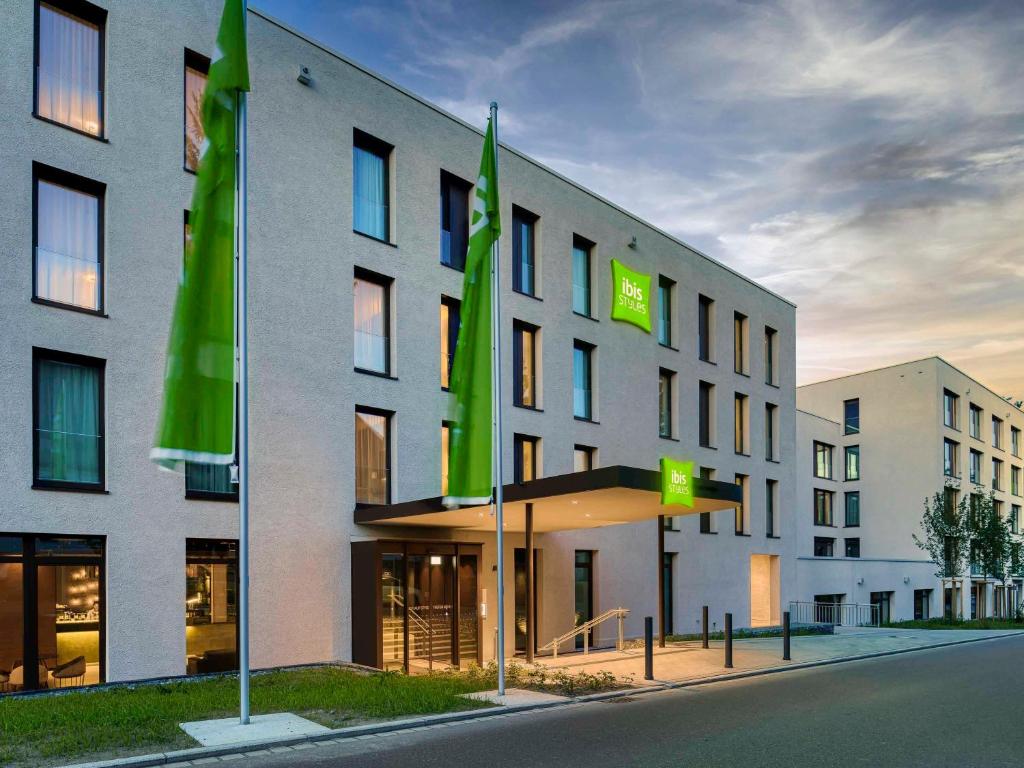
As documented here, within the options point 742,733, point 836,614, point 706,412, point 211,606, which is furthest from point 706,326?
point 742,733

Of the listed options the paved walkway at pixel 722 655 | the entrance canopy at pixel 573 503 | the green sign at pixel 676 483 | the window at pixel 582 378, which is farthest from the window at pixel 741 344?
the green sign at pixel 676 483

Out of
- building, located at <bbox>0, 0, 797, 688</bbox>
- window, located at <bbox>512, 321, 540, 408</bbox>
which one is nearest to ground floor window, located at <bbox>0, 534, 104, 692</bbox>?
building, located at <bbox>0, 0, 797, 688</bbox>

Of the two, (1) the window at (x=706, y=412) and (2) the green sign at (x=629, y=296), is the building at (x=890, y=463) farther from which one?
(2) the green sign at (x=629, y=296)

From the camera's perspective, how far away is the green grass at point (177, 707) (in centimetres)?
1066

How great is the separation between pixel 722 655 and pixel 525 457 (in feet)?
24.2

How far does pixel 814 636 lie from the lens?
100 feet

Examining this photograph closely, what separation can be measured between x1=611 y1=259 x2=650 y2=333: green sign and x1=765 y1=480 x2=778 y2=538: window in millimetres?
11429

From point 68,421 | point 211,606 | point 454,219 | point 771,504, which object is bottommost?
point 211,606

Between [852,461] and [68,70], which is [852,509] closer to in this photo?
[852,461]

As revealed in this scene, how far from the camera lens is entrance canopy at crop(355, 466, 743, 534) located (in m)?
16.9

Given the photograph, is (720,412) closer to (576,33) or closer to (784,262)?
(784,262)

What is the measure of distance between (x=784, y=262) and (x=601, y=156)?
11.3m

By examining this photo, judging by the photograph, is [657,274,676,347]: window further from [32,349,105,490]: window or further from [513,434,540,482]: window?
[32,349,105,490]: window

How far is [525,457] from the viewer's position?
25531mm
